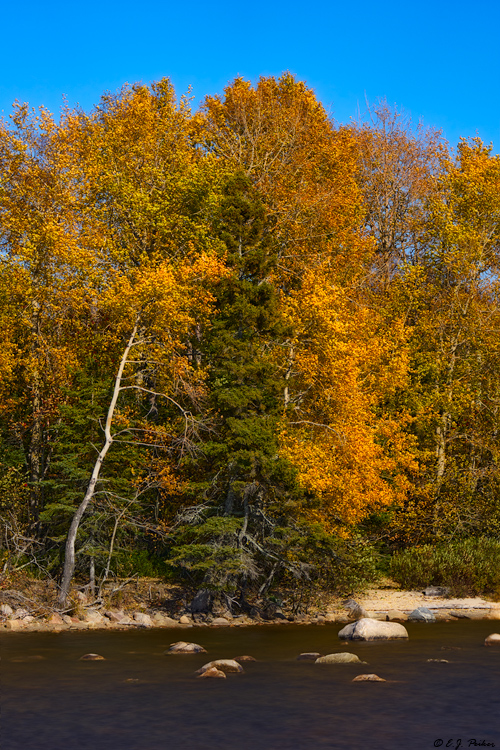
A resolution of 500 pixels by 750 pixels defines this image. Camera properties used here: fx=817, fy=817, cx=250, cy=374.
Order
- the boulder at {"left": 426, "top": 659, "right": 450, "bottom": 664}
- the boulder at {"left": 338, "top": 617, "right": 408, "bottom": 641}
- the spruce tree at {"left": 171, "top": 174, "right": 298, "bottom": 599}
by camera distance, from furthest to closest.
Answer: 1. the spruce tree at {"left": 171, "top": 174, "right": 298, "bottom": 599}
2. the boulder at {"left": 338, "top": 617, "right": 408, "bottom": 641}
3. the boulder at {"left": 426, "top": 659, "right": 450, "bottom": 664}

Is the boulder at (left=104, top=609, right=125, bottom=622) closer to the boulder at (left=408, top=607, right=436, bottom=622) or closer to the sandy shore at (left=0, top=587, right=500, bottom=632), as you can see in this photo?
the sandy shore at (left=0, top=587, right=500, bottom=632)

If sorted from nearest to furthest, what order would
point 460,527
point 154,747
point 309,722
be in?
point 154,747 → point 309,722 → point 460,527

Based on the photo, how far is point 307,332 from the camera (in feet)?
117

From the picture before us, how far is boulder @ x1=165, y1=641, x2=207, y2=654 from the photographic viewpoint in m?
22.2

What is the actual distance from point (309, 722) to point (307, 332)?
73.8 feet

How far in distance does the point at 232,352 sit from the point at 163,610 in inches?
394

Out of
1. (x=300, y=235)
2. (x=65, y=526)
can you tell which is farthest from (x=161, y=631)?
(x=300, y=235)

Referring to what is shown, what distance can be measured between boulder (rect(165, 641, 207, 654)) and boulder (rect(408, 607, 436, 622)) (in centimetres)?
1080

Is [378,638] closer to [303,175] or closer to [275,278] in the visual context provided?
[275,278]

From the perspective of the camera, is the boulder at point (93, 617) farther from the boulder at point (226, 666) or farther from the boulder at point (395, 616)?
the boulder at point (395, 616)

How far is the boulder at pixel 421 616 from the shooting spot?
1185 inches

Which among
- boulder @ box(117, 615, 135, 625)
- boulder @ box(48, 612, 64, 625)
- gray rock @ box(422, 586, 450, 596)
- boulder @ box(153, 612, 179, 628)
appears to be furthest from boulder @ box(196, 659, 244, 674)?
gray rock @ box(422, 586, 450, 596)

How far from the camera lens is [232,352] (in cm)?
3158

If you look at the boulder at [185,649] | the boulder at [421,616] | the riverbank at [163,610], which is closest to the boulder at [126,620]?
the riverbank at [163,610]
